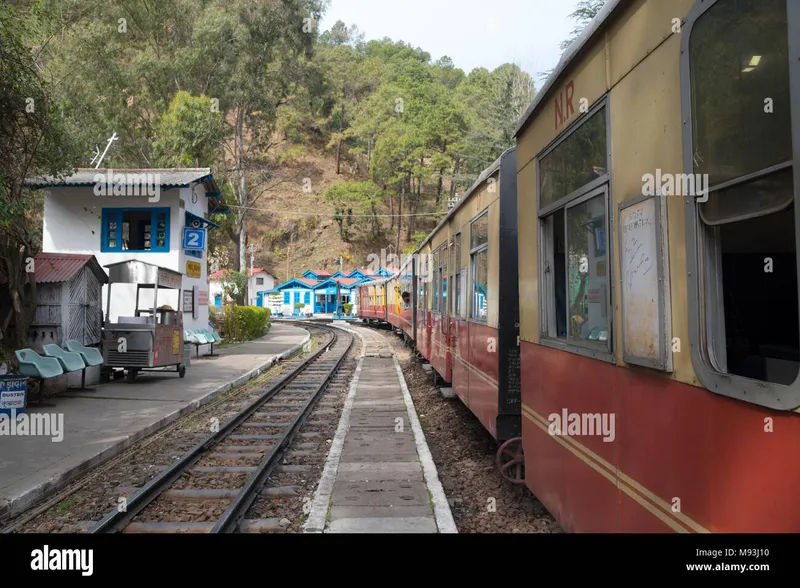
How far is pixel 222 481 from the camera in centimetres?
628

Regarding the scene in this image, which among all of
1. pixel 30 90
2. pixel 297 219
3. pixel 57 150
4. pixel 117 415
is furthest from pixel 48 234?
pixel 297 219

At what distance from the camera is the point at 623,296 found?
270 centimetres

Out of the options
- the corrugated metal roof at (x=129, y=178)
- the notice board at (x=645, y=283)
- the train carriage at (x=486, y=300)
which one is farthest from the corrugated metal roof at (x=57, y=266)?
the notice board at (x=645, y=283)

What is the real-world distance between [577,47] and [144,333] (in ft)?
37.9

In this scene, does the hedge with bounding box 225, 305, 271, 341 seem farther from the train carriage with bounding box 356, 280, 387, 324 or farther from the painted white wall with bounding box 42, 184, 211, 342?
the train carriage with bounding box 356, 280, 387, 324

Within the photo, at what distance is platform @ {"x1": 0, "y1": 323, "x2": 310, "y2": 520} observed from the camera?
Result: 595 centimetres

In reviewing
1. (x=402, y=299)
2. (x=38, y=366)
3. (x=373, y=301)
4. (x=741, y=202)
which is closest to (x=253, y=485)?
(x=741, y=202)

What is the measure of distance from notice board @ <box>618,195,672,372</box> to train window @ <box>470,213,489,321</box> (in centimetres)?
354

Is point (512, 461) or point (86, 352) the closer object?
point (512, 461)

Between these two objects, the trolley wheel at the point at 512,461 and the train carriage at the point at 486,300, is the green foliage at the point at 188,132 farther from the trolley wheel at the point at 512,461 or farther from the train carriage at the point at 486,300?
the trolley wheel at the point at 512,461

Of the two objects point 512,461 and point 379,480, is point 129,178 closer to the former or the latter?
point 379,480

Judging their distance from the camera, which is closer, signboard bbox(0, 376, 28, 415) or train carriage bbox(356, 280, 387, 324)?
signboard bbox(0, 376, 28, 415)

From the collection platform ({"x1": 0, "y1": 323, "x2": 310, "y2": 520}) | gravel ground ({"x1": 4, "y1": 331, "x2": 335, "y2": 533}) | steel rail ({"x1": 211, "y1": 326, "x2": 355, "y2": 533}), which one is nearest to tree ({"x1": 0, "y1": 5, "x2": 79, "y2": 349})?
platform ({"x1": 0, "y1": 323, "x2": 310, "y2": 520})

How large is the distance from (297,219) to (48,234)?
54.5 metres
